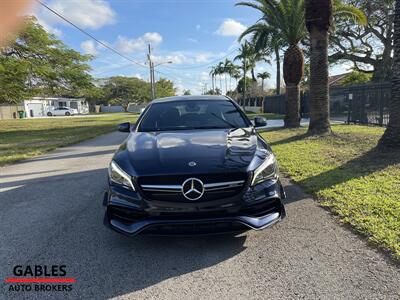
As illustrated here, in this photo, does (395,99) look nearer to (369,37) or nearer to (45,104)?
(369,37)

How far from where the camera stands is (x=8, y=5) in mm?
6441

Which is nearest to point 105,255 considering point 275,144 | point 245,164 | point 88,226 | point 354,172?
point 88,226

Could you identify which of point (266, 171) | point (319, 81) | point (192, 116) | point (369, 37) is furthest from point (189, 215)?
point (369, 37)

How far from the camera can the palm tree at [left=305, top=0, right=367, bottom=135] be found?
429 inches

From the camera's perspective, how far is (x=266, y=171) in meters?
3.38

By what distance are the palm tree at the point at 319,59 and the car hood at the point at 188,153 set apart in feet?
26.8

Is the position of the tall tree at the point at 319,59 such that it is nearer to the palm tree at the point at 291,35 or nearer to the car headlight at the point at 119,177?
the palm tree at the point at 291,35

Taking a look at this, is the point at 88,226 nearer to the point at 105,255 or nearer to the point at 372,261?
the point at 105,255

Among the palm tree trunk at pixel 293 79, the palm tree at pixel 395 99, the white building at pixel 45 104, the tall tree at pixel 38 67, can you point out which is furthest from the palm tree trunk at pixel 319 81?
the white building at pixel 45 104

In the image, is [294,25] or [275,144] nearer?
[275,144]

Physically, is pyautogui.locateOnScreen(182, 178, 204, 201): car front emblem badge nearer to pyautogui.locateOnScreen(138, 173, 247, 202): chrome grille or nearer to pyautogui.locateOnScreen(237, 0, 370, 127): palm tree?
pyautogui.locateOnScreen(138, 173, 247, 202): chrome grille

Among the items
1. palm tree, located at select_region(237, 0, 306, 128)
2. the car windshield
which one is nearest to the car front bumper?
the car windshield

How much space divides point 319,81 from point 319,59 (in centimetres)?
73

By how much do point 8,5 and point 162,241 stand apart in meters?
5.77
